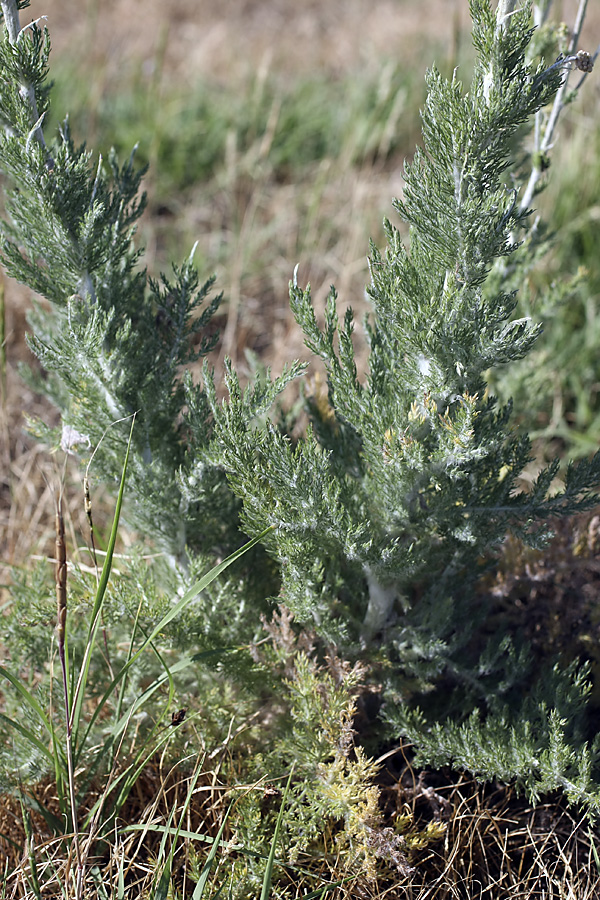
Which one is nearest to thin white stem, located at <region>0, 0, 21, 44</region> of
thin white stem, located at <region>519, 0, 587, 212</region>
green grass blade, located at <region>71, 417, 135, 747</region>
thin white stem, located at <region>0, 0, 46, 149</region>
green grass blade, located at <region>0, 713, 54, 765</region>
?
thin white stem, located at <region>0, 0, 46, 149</region>

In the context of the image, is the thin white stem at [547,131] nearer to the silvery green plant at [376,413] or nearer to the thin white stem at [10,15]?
the silvery green plant at [376,413]

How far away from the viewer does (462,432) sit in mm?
1418

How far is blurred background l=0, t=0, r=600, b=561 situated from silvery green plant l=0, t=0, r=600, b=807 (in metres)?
0.56

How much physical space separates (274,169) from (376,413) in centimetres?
321

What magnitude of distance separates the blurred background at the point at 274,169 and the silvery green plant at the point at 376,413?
560 mm

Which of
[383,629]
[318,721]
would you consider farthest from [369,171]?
[318,721]

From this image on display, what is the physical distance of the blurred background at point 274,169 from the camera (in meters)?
2.95

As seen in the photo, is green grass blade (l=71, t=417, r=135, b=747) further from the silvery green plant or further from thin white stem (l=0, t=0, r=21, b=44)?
thin white stem (l=0, t=0, r=21, b=44)

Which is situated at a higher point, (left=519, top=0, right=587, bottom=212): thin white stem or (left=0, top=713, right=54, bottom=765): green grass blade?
(left=519, top=0, right=587, bottom=212): thin white stem

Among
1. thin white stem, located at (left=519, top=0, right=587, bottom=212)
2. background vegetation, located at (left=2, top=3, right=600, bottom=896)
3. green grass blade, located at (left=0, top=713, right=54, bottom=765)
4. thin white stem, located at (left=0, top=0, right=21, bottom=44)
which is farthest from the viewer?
background vegetation, located at (left=2, top=3, right=600, bottom=896)

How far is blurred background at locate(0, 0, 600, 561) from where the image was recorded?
9.68 ft

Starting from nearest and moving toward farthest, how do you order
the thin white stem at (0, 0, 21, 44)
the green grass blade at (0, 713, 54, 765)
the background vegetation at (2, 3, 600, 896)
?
the thin white stem at (0, 0, 21, 44), the green grass blade at (0, 713, 54, 765), the background vegetation at (2, 3, 600, 896)

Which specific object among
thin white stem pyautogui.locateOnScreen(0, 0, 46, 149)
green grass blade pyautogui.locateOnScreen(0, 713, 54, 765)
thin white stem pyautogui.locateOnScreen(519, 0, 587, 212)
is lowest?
green grass blade pyautogui.locateOnScreen(0, 713, 54, 765)

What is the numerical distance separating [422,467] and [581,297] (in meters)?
2.15
